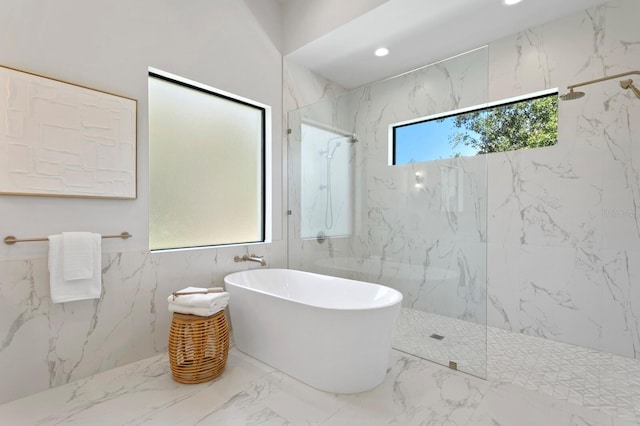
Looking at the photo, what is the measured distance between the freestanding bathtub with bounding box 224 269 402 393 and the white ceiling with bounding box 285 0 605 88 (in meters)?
2.26

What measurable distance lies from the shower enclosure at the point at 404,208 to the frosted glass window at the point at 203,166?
42cm

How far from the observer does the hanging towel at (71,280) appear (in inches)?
76.3

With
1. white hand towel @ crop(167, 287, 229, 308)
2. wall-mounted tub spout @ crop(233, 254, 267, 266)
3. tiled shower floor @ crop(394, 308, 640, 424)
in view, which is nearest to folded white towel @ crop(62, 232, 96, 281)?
white hand towel @ crop(167, 287, 229, 308)

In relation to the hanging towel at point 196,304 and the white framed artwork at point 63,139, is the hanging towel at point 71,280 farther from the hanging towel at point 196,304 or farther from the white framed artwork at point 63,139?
the hanging towel at point 196,304

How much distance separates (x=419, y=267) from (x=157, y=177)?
2267 mm

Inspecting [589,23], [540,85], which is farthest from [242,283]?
[589,23]

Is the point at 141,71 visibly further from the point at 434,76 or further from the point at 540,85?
the point at 540,85

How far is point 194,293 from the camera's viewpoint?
2.26 metres

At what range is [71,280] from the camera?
1978 millimetres

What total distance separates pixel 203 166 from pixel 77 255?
4.14 feet

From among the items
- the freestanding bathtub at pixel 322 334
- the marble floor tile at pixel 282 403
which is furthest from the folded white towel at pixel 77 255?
the freestanding bathtub at pixel 322 334

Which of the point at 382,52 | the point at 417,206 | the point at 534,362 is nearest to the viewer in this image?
the point at 534,362

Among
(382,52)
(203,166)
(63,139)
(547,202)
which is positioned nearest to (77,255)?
(63,139)

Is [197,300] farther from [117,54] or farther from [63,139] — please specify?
[117,54]
